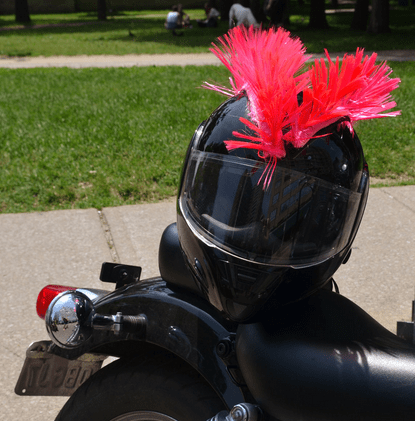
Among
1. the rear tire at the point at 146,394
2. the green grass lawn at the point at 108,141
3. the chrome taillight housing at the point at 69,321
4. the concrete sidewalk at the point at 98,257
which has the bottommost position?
the concrete sidewalk at the point at 98,257

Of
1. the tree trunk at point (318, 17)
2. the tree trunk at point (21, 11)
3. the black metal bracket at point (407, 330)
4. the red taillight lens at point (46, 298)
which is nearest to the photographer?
the black metal bracket at point (407, 330)

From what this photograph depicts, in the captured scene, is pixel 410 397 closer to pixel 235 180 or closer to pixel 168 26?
pixel 235 180

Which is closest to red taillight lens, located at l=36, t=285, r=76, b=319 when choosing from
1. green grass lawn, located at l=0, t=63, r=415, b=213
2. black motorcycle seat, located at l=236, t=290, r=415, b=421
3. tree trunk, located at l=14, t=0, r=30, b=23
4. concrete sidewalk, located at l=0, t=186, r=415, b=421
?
concrete sidewalk, located at l=0, t=186, r=415, b=421

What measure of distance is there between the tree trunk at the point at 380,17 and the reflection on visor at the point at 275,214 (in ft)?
63.4

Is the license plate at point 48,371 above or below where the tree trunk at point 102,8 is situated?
below

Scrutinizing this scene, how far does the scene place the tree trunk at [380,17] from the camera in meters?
18.5

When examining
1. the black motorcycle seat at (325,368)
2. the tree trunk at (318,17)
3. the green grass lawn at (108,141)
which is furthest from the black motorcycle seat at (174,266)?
the tree trunk at (318,17)

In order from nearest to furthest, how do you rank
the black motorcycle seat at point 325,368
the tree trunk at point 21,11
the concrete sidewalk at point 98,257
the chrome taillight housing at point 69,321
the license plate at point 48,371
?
the black motorcycle seat at point 325,368 < the chrome taillight housing at point 69,321 < the license plate at point 48,371 < the concrete sidewalk at point 98,257 < the tree trunk at point 21,11

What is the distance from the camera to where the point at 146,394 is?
1.48 metres

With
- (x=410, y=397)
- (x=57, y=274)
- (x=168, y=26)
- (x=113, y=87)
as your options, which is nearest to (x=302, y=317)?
(x=410, y=397)

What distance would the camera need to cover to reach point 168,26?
2053 cm

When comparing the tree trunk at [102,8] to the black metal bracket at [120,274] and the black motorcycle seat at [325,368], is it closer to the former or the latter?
the black metal bracket at [120,274]

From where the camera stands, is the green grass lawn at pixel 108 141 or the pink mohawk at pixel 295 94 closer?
the pink mohawk at pixel 295 94

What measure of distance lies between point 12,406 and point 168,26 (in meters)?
19.8
